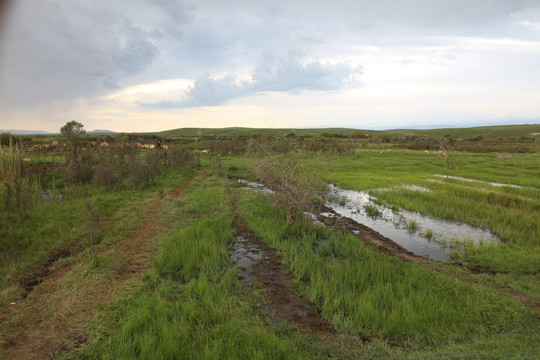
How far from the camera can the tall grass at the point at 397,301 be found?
5238mm

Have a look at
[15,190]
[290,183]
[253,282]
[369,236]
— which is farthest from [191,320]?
[15,190]

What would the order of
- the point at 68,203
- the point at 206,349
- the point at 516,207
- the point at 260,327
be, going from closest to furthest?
the point at 206,349
the point at 260,327
the point at 68,203
the point at 516,207

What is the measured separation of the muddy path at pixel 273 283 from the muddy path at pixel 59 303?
2.86 meters

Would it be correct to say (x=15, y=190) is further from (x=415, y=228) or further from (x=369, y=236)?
(x=415, y=228)

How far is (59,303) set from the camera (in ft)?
18.3

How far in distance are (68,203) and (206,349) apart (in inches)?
473

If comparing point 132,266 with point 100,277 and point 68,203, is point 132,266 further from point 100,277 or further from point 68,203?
point 68,203

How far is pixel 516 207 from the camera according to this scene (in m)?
13.8

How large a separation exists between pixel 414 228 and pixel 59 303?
12.5 metres

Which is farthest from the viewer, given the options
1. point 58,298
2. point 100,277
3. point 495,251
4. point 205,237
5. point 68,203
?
point 68,203

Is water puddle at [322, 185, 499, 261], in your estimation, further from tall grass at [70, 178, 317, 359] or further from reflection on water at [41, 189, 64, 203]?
reflection on water at [41, 189, 64, 203]

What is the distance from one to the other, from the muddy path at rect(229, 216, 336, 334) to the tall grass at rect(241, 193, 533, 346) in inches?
11.5

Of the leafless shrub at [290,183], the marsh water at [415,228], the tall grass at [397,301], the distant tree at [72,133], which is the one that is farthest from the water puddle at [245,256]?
the distant tree at [72,133]

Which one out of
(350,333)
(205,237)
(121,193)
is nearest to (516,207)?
(350,333)
